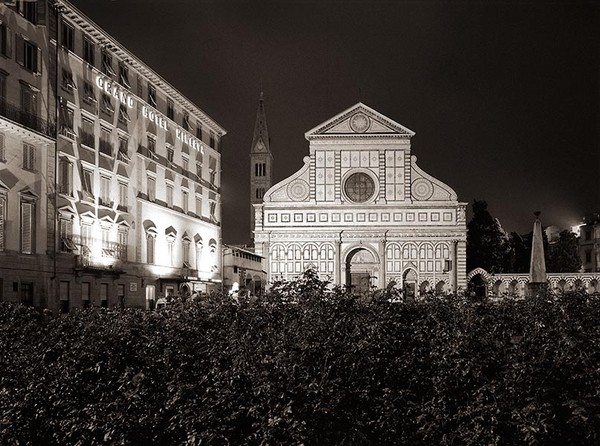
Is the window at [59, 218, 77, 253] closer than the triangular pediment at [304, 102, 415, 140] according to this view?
Yes

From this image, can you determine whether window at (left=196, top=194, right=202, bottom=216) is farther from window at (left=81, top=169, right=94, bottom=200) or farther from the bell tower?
the bell tower

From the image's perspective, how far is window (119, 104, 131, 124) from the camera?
130 feet

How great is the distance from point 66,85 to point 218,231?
23718 millimetres

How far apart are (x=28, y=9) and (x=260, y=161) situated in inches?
3304

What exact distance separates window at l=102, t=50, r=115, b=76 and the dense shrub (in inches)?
1134

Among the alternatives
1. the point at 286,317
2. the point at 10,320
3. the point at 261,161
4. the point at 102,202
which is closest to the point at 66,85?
the point at 102,202

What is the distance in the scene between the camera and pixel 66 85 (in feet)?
111

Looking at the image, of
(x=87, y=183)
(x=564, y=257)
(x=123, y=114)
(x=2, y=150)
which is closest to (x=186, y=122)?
(x=123, y=114)

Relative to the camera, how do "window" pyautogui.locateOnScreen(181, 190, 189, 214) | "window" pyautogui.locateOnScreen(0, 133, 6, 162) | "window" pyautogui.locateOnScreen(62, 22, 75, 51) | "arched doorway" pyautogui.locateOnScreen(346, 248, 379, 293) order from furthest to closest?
1. "arched doorway" pyautogui.locateOnScreen(346, 248, 379, 293)
2. "window" pyautogui.locateOnScreen(181, 190, 189, 214)
3. "window" pyautogui.locateOnScreen(62, 22, 75, 51)
4. "window" pyautogui.locateOnScreen(0, 133, 6, 162)

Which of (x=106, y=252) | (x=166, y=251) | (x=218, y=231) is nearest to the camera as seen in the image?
(x=106, y=252)

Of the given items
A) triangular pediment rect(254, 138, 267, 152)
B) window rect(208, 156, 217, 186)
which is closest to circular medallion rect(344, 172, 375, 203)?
window rect(208, 156, 217, 186)

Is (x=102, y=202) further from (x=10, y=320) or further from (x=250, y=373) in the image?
(x=250, y=373)

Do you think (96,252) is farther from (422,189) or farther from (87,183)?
(422,189)

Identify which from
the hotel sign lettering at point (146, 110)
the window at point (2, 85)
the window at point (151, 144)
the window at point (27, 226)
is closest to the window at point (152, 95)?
the hotel sign lettering at point (146, 110)
